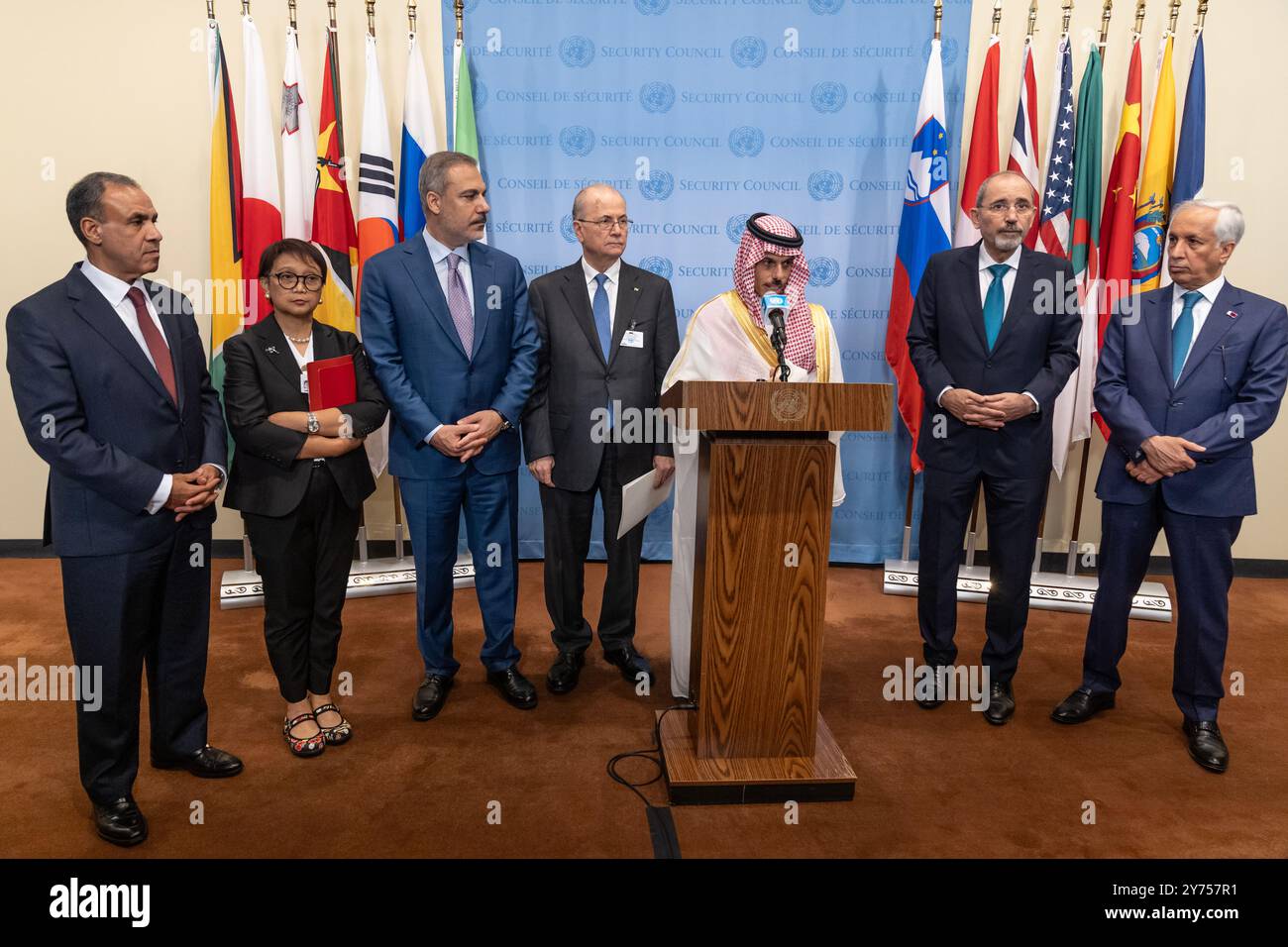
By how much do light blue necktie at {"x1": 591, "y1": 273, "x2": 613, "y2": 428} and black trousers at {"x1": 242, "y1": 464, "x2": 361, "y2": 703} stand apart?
1.12 metres

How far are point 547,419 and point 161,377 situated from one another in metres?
1.33

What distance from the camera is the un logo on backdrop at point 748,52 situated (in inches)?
188

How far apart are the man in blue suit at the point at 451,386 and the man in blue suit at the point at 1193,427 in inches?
83.5

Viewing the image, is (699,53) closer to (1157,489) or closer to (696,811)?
(1157,489)

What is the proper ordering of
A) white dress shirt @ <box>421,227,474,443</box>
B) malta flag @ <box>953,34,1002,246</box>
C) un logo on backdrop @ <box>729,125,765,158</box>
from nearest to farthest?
1. white dress shirt @ <box>421,227,474,443</box>
2. malta flag @ <box>953,34,1002,246</box>
3. un logo on backdrop @ <box>729,125,765,158</box>

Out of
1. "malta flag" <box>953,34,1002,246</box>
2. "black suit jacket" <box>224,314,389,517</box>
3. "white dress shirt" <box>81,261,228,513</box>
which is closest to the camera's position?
"white dress shirt" <box>81,261,228,513</box>

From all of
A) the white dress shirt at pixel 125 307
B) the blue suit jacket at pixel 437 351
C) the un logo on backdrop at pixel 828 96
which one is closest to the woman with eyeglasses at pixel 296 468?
the blue suit jacket at pixel 437 351

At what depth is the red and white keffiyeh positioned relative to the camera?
2.62 meters

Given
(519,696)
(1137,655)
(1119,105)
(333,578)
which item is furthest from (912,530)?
(333,578)

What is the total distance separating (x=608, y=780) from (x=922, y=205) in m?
3.48

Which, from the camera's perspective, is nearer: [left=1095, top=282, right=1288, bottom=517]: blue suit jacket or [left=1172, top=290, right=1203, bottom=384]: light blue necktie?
[left=1095, top=282, right=1288, bottom=517]: blue suit jacket

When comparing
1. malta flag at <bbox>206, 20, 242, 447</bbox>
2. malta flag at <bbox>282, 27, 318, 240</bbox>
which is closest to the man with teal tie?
malta flag at <bbox>282, 27, 318, 240</bbox>

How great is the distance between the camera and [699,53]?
4789 millimetres

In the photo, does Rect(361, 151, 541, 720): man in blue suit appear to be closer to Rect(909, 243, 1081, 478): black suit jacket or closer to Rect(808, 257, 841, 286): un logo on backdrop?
Rect(909, 243, 1081, 478): black suit jacket
